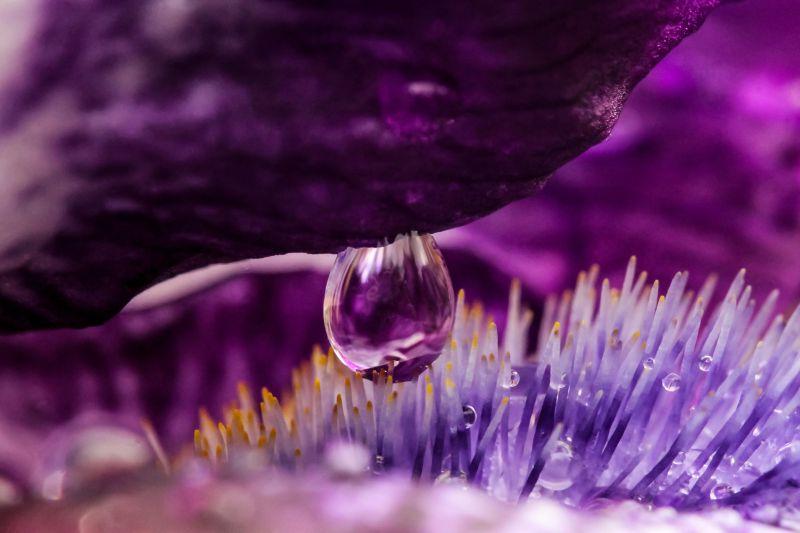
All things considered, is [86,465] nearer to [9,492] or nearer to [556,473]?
[9,492]

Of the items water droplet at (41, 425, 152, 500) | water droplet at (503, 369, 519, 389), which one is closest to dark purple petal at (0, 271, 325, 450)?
water droplet at (41, 425, 152, 500)

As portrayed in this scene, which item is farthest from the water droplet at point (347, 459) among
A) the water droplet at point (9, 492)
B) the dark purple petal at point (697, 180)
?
the dark purple petal at point (697, 180)

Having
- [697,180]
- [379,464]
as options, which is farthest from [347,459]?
[697,180]

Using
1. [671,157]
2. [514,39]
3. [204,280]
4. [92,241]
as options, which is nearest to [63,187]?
[92,241]

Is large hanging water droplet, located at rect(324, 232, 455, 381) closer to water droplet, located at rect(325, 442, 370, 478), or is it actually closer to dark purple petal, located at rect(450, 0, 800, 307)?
water droplet, located at rect(325, 442, 370, 478)

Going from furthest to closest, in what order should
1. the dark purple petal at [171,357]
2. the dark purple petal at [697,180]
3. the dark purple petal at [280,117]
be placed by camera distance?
the dark purple petal at [697,180] → the dark purple petal at [171,357] → the dark purple petal at [280,117]

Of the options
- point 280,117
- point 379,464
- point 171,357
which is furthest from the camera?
point 171,357

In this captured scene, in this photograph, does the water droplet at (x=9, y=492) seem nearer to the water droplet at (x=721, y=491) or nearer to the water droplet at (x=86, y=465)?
the water droplet at (x=86, y=465)
